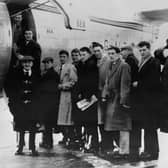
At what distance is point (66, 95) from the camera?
1622mm

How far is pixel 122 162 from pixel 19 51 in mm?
865

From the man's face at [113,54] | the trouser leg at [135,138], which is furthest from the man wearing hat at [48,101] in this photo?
the trouser leg at [135,138]

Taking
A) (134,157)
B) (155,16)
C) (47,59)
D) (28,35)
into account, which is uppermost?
(155,16)

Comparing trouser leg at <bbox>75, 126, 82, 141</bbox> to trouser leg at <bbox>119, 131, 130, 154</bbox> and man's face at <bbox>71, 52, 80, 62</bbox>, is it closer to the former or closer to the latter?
trouser leg at <bbox>119, 131, 130, 154</bbox>

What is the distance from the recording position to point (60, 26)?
1574 mm

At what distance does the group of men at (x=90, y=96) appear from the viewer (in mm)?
1578

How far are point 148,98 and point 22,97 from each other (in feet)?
2.34

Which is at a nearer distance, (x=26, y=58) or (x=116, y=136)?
(x=26, y=58)

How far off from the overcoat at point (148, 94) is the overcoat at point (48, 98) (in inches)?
18.5

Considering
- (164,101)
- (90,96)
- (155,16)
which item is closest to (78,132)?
(90,96)

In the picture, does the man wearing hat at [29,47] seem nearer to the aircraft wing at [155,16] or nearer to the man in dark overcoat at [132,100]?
the man in dark overcoat at [132,100]

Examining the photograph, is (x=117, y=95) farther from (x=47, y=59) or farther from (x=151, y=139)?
(x=47, y=59)

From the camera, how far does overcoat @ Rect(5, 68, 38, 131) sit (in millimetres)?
1569

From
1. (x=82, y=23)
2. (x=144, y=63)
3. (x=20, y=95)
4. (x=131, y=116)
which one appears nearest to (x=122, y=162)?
(x=131, y=116)
